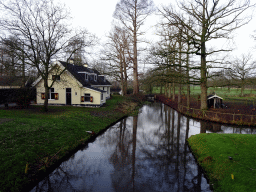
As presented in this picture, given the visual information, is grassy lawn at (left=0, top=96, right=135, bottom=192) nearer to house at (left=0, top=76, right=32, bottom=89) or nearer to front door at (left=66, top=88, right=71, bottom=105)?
front door at (left=66, top=88, right=71, bottom=105)

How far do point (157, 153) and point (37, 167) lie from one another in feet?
20.1

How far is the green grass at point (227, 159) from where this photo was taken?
19.3 ft

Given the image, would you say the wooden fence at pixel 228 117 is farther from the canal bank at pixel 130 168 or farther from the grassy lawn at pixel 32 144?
the grassy lawn at pixel 32 144

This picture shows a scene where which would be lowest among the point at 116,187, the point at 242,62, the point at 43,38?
the point at 116,187

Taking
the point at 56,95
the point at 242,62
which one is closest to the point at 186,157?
the point at 56,95

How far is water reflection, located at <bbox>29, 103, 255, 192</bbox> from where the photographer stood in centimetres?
630

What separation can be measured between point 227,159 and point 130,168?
4409mm

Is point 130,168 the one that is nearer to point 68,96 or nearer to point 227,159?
point 227,159

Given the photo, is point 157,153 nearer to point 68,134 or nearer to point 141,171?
point 141,171

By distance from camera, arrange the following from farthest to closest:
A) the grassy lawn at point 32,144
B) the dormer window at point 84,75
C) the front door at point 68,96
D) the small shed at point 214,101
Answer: the dormer window at point 84,75 → the front door at point 68,96 → the small shed at point 214,101 → the grassy lawn at point 32,144

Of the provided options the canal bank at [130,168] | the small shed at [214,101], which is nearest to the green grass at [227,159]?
the canal bank at [130,168]

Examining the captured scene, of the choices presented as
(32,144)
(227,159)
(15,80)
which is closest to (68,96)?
(15,80)

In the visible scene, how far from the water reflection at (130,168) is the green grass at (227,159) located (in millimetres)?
509

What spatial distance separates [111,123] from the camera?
16.0m
